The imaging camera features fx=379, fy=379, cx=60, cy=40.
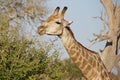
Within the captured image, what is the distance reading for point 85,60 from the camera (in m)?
8.66

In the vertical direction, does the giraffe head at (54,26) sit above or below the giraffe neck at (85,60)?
above

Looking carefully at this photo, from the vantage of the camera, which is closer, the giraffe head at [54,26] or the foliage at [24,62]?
the foliage at [24,62]

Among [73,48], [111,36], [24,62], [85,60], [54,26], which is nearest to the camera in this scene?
[24,62]

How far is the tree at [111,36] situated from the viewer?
50.2 ft

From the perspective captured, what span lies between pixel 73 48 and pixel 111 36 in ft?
23.3

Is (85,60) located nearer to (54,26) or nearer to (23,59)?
(54,26)

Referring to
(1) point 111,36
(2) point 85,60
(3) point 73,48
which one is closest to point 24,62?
(3) point 73,48

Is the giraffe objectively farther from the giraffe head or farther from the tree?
the tree

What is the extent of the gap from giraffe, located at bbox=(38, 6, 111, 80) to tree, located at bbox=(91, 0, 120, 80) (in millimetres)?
6073

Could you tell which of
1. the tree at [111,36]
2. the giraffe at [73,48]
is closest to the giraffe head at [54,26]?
the giraffe at [73,48]

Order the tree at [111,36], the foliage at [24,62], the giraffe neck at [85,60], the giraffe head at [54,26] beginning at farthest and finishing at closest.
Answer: the tree at [111,36], the giraffe neck at [85,60], the giraffe head at [54,26], the foliage at [24,62]

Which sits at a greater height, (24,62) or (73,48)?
(73,48)

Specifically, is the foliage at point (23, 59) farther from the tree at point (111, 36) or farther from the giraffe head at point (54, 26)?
the tree at point (111, 36)

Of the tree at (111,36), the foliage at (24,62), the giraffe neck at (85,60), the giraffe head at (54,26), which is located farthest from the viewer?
the tree at (111,36)
